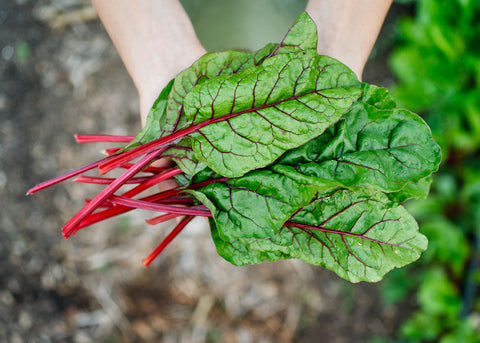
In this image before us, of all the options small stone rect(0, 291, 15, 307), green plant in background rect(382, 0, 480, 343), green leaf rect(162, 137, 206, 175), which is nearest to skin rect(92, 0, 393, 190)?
green leaf rect(162, 137, 206, 175)

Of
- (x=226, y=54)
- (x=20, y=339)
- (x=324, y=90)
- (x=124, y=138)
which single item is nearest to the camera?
(x=324, y=90)

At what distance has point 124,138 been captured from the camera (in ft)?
5.74

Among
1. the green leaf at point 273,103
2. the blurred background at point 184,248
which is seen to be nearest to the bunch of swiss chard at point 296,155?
the green leaf at point 273,103

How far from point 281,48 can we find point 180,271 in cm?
198

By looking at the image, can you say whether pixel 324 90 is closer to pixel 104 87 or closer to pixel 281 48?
pixel 281 48

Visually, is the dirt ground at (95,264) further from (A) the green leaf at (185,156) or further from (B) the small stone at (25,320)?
(A) the green leaf at (185,156)

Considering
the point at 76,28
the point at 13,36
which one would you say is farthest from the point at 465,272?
the point at 13,36

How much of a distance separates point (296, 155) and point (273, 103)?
23cm

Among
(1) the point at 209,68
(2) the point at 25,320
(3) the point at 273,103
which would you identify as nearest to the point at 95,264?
(2) the point at 25,320

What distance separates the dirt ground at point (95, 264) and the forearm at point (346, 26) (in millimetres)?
1744

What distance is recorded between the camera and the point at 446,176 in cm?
297

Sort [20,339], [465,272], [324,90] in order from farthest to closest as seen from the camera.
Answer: [465,272], [20,339], [324,90]

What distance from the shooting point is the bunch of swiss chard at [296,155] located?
1344 millimetres

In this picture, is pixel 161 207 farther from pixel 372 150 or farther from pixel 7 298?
pixel 7 298
